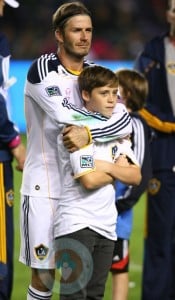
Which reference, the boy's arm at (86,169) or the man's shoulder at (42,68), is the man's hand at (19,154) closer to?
the man's shoulder at (42,68)

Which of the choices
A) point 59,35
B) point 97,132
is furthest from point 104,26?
point 97,132

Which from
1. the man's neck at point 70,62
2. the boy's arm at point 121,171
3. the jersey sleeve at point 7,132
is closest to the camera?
the boy's arm at point 121,171

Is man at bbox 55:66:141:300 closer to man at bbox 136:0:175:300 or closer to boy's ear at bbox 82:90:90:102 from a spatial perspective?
boy's ear at bbox 82:90:90:102

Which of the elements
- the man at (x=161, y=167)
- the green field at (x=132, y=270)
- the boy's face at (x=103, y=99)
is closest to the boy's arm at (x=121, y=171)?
the boy's face at (x=103, y=99)

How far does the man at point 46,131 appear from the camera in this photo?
17.2 ft

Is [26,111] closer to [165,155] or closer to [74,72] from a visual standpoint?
[74,72]

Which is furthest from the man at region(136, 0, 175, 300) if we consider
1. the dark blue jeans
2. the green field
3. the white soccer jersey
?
the dark blue jeans

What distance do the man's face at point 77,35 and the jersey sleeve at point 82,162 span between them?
1.87 feet

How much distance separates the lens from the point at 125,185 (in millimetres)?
6078

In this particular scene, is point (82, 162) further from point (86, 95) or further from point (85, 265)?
point (85, 265)

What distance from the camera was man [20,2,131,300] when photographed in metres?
5.24

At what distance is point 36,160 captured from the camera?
538cm

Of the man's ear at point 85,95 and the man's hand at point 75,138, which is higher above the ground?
the man's ear at point 85,95

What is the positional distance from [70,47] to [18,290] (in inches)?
99.3
